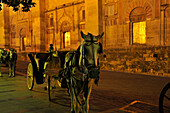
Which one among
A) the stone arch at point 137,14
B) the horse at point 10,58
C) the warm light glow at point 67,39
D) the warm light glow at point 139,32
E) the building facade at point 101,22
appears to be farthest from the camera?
the warm light glow at point 67,39

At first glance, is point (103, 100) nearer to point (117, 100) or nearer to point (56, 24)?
point (117, 100)

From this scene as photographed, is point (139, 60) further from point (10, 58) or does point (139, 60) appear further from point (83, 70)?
point (83, 70)

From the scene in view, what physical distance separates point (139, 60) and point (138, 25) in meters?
3.13

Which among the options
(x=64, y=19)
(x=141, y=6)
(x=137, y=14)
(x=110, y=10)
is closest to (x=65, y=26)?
(x=64, y=19)

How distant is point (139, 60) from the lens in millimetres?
11422

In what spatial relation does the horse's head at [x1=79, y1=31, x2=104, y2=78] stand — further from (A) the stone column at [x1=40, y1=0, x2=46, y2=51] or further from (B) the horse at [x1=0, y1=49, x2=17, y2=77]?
(A) the stone column at [x1=40, y1=0, x2=46, y2=51]

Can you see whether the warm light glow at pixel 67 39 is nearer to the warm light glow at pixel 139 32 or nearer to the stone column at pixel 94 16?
the stone column at pixel 94 16

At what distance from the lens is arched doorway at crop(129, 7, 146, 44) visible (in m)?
12.2

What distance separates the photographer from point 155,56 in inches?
417

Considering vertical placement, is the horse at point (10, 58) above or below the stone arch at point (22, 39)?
below

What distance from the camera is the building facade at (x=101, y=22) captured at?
11.4 m

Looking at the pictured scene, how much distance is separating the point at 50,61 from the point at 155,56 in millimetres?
8034

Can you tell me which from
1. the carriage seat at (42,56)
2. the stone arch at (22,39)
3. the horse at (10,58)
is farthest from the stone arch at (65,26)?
the carriage seat at (42,56)

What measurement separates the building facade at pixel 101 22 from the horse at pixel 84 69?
2617 millimetres
